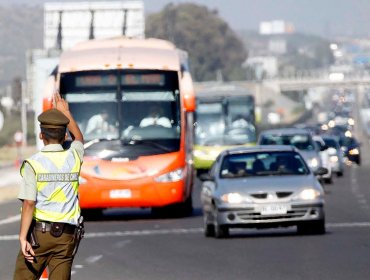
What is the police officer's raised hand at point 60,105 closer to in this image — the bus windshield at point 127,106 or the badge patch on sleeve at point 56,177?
the badge patch on sleeve at point 56,177

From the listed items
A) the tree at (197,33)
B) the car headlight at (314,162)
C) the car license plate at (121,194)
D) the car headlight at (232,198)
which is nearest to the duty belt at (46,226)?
the car headlight at (232,198)

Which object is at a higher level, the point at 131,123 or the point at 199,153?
the point at 131,123

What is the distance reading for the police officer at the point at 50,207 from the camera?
10.2 m

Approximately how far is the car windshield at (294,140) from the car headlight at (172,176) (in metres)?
13.2

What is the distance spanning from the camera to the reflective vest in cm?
1030

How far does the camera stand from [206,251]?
20.0 meters

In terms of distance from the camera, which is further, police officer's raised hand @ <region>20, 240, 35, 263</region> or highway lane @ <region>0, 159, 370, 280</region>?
highway lane @ <region>0, 159, 370, 280</region>

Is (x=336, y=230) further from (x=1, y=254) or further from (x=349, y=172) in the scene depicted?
(x=349, y=172)

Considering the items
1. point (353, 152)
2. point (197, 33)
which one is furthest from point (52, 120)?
point (197, 33)

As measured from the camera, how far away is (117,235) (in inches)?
951

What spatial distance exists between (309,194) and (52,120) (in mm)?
12106

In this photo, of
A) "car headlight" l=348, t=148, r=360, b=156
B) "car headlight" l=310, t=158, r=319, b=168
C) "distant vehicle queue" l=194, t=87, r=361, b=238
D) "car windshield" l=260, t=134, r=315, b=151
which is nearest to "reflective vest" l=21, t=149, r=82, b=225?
"distant vehicle queue" l=194, t=87, r=361, b=238

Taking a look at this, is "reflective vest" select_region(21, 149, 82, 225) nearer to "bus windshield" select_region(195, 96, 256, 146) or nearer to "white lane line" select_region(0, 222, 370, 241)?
"white lane line" select_region(0, 222, 370, 241)

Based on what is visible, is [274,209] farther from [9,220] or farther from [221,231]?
[9,220]
